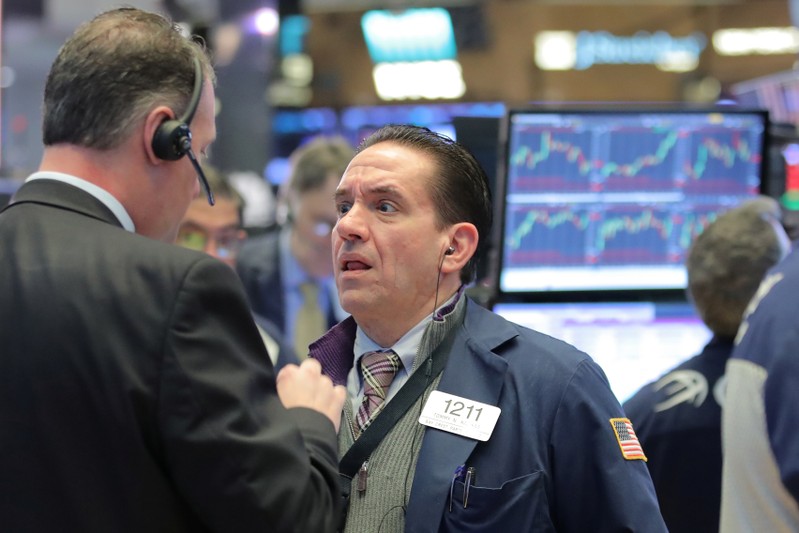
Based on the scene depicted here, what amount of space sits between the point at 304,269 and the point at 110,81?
2.64 m

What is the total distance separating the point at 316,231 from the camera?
13.6ft

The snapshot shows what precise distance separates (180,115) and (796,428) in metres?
1.21

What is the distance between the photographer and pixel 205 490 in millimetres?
1450

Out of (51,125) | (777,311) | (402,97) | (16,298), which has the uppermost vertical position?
(51,125)

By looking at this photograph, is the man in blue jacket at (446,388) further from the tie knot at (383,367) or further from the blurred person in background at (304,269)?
the blurred person in background at (304,269)

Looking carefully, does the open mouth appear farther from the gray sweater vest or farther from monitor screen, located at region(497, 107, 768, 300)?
monitor screen, located at region(497, 107, 768, 300)

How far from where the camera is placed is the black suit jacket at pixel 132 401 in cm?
144

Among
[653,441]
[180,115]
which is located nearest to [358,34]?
[653,441]

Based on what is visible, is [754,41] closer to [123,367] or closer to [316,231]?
[316,231]

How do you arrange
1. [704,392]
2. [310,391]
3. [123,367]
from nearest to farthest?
[123,367], [310,391], [704,392]

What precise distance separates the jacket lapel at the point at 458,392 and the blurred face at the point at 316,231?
203 cm

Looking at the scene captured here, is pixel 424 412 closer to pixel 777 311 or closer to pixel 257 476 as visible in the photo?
pixel 257 476

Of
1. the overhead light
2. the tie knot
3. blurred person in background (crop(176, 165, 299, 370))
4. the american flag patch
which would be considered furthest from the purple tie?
the overhead light

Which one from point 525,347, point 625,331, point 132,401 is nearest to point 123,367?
point 132,401
